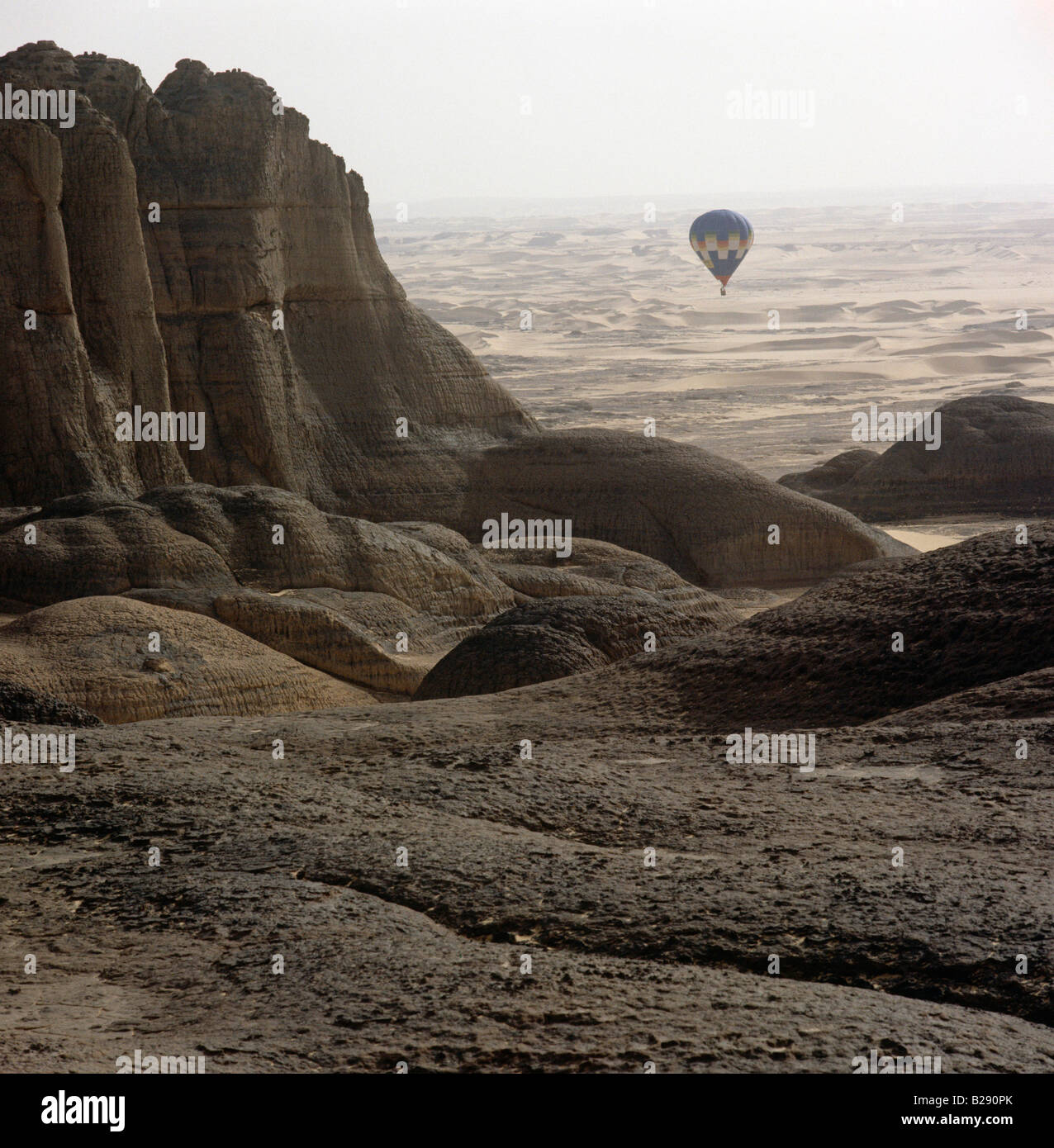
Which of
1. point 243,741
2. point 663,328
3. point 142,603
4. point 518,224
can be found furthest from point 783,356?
point 518,224

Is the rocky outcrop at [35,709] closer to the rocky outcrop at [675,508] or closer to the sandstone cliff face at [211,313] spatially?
the sandstone cliff face at [211,313]

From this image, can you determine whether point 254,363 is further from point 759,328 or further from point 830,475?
point 759,328

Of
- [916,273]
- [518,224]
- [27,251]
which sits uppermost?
[518,224]

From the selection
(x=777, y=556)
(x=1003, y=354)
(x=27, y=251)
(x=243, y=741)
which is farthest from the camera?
(x=1003, y=354)

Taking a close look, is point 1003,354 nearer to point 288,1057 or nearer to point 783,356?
point 783,356

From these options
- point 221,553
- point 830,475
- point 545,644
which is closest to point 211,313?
point 221,553
